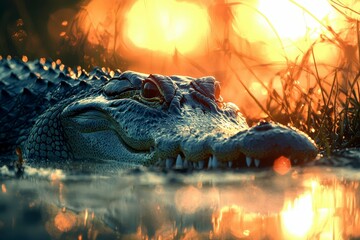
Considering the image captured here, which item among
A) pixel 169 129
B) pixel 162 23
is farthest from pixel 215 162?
pixel 162 23

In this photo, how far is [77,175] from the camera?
3.11 metres

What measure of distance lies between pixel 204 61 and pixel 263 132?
176 inches

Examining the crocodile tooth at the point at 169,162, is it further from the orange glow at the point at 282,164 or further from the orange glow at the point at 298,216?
the orange glow at the point at 298,216

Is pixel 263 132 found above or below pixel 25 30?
below

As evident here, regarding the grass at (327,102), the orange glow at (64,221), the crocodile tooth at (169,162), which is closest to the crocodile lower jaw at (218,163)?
the crocodile tooth at (169,162)

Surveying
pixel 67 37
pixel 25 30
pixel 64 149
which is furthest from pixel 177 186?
pixel 25 30

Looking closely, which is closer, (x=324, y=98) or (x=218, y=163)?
(x=218, y=163)

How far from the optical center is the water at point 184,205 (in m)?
1.83

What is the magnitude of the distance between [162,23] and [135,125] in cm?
408

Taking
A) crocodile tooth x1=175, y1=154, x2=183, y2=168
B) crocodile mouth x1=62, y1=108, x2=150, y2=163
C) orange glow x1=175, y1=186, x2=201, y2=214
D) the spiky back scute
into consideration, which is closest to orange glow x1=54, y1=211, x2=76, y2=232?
orange glow x1=175, y1=186, x2=201, y2=214

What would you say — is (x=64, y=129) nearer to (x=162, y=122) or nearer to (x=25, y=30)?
(x=162, y=122)

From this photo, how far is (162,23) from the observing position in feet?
26.6

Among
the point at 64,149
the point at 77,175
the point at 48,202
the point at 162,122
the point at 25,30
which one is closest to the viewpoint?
the point at 48,202

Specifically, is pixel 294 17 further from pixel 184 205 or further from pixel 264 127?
pixel 184 205
